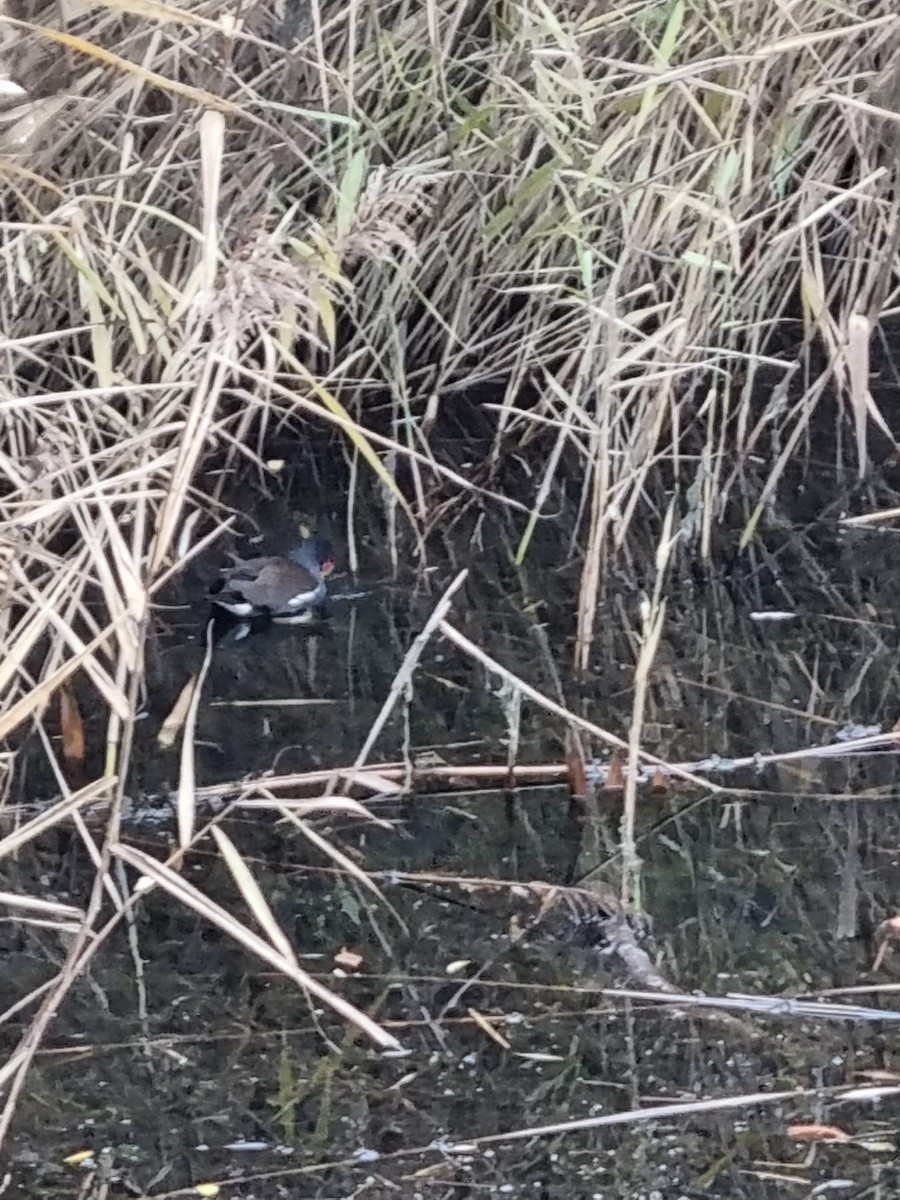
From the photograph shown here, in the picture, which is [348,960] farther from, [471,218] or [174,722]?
[471,218]

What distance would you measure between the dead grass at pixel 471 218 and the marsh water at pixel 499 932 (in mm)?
133

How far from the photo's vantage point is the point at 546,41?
2.27 metres

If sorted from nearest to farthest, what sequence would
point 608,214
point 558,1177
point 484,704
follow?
point 558,1177 → point 484,704 → point 608,214

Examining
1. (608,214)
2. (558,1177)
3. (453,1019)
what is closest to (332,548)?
(608,214)

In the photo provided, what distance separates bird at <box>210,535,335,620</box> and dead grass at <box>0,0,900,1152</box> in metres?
0.10

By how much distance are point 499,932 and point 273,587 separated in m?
0.75

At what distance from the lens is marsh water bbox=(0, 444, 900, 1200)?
4.09 feet

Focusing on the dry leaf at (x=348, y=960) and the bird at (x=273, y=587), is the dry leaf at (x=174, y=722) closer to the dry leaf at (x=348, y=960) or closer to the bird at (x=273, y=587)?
the bird at (x=273, y=587)

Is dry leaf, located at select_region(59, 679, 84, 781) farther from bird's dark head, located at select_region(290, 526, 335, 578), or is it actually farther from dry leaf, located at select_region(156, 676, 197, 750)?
bird's dark head, located at select_region(290, 526, 335, 578)

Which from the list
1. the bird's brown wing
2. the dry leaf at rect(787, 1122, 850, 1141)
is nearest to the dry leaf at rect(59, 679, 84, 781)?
the bird's brown wing

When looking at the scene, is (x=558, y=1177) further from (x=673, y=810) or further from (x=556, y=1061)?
(x=673, y=810)

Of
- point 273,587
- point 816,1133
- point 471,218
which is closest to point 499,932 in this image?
point 816,1133

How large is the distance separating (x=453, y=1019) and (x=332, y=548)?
1.12 meters

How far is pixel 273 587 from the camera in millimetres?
2148
